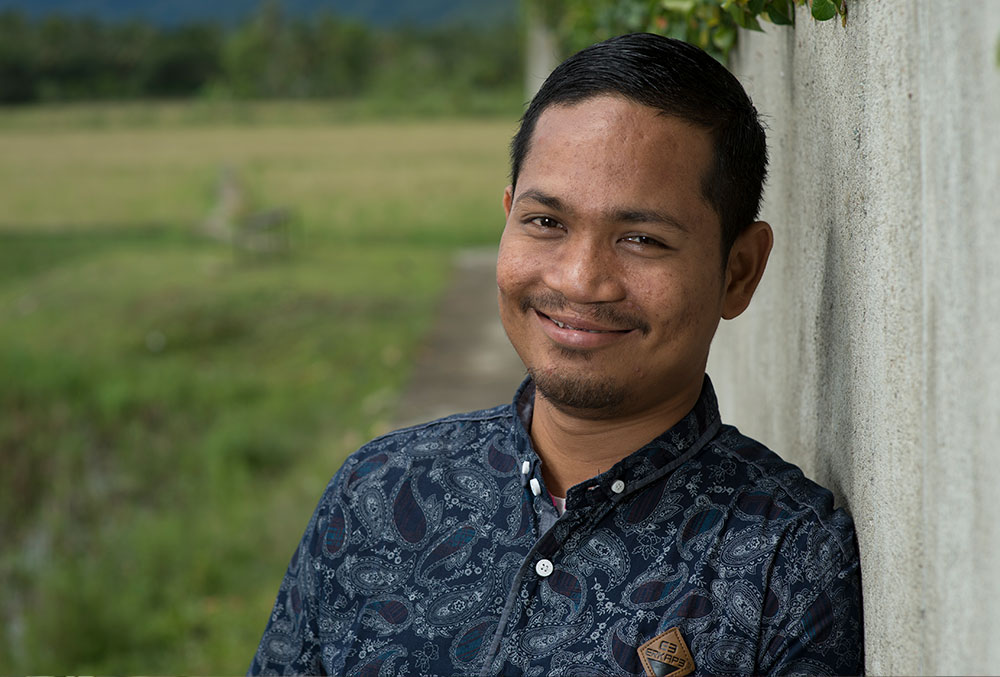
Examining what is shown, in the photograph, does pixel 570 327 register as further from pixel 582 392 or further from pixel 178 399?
pixel 178 399

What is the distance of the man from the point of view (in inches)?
43.6

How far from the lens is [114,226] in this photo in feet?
51.2

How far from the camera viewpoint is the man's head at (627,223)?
1.14 meters

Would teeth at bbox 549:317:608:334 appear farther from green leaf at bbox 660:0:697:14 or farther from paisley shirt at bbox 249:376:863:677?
green leaf at bbox 660:0:697:14

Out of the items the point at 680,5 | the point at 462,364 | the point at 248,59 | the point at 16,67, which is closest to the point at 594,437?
the point at 680,5

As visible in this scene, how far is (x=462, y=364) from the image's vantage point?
6211 mm

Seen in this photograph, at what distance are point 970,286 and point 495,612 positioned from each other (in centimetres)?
62

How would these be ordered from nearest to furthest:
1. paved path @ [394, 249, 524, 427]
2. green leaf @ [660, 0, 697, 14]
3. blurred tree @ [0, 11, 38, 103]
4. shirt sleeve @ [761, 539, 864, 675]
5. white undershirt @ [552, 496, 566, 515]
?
shirt sleeve @ [761, 539, 864, 675]
white undershirt @ [552, 496, 566, 515]
green leaf @ [660, 0, 697, 14]
paved path @ [394, 249, 524, 427]
blurred tree @ [0, 11, 38, 103]

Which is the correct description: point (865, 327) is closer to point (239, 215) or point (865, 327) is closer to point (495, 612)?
point (495, 612)

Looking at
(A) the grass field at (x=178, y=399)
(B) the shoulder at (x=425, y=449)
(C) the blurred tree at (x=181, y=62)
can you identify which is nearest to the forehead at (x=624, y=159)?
(B) the shoulder at (x=425, y=449)

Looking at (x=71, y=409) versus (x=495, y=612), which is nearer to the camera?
(x=495, y=612)

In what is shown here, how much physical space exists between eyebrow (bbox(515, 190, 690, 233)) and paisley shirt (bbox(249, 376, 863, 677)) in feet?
0.73

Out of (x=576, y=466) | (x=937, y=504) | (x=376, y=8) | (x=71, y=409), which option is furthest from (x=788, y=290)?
(x=376, y=8)

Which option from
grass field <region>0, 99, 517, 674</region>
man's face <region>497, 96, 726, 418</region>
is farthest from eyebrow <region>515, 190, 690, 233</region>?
grass field <region>0, 99, 517, 674</region>
